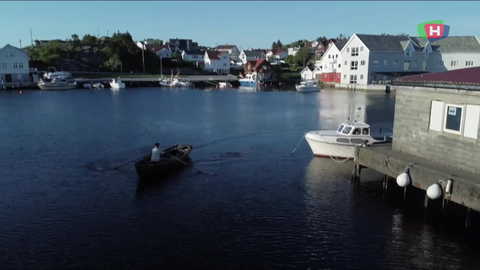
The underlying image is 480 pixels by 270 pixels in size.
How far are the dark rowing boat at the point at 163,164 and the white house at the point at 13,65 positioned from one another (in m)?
86.5

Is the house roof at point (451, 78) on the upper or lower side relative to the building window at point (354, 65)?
lower

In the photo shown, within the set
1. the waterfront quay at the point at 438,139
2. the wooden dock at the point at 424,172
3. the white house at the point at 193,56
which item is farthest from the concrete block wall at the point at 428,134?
the white house at the point at 193,56

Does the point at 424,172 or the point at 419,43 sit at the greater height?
the point at 419,43

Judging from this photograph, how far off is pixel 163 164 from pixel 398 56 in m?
82.3

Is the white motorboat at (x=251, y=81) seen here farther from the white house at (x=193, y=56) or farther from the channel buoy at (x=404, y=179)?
the channel buoy at (x=404, y=179)

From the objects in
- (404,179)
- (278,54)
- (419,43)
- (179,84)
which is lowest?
(404,179)

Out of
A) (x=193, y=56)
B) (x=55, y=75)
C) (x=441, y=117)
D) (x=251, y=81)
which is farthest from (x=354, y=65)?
(x=441, y=117)

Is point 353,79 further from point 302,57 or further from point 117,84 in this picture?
point 117,84

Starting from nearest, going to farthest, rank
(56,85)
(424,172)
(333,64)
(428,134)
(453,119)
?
(424,172), (453,119), (428,134), (56,85), (333,64)

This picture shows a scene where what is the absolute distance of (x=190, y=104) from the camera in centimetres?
6712

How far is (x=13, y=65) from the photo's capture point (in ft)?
323

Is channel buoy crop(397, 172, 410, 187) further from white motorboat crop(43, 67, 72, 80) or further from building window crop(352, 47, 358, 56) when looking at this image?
white motorboat crop(43, 67, 72, 80)

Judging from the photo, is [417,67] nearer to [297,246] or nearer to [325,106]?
[325,106]

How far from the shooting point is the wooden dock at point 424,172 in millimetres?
15992
